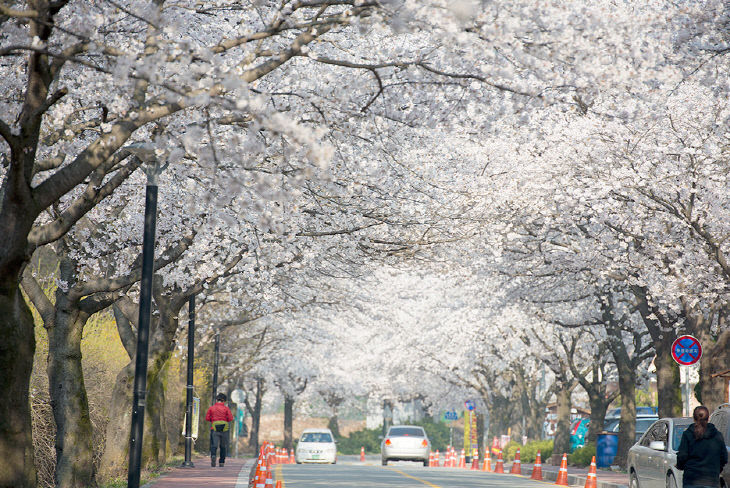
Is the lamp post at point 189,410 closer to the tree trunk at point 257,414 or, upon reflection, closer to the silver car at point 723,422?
the silver car at point 723,422

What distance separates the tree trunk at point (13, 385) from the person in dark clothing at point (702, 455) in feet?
24.8

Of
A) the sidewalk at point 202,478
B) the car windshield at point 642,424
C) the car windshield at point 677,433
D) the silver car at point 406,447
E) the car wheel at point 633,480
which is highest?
the car windshield at point 642,424

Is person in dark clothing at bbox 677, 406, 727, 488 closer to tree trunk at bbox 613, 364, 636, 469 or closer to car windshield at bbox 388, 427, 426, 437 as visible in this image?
tree trunk at bbox 613, 364, 636, 469

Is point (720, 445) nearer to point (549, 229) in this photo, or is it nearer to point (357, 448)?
point (549, 229)

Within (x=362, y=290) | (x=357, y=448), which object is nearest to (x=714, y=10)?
(x=362, y=290)

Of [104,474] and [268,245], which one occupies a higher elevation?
[268,245]

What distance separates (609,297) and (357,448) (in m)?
50.6

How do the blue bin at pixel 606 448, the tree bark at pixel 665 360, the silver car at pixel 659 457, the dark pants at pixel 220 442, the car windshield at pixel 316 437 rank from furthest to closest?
1. the car windshield at pixel 316 437
2. the blue bin at pixel 606 448
3. the dark pants at pixel 220 442
4. the tree bark at pixel 665 360
5. the silver car at pixel 659 457

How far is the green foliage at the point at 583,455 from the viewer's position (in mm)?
33500

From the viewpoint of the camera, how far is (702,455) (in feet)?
40.1

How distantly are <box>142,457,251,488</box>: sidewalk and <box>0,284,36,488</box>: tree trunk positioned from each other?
Result: 25.7 ft

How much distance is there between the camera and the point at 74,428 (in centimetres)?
1780

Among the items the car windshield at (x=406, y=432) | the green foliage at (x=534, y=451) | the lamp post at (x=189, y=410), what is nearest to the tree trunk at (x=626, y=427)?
the green foliage at (x=534, y=451)

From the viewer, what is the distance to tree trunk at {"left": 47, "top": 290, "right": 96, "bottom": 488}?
17.6m
